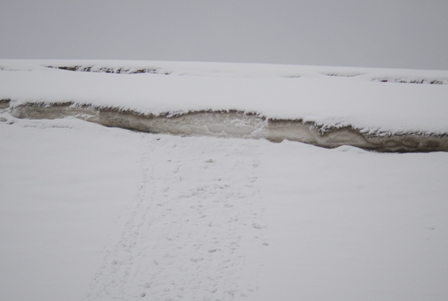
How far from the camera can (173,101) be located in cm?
296

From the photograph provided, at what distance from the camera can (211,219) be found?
230cm

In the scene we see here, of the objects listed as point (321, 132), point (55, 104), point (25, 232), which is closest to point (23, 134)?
point (55, 104)

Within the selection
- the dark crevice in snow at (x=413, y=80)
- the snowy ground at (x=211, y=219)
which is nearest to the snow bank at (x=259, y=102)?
the dark crevice in snow at (x=413, y=80)

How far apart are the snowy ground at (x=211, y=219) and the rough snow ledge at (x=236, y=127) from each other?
0.24 feet

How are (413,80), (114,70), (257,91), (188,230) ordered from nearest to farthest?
(188,230), (257,91), (413,80), (114,70)

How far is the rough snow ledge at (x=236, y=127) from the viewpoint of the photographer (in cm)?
270

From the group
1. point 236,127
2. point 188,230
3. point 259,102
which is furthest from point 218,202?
point 259,102

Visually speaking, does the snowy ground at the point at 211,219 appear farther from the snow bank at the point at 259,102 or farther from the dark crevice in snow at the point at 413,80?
the dark crevice in snow at the point at 413,80

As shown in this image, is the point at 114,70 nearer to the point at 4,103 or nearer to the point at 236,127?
the point at 4,103

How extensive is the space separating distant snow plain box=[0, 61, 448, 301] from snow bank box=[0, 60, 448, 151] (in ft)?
0.07

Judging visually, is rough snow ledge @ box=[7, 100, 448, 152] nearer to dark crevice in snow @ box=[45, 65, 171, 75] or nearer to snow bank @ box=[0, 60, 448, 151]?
snow bank @ box=[0, 60, 448, 151]

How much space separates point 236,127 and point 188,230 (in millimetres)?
968

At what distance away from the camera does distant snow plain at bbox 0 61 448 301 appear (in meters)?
1.89

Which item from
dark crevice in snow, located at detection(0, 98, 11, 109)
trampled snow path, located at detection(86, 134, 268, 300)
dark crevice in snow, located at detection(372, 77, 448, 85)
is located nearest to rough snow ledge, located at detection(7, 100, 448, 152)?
dark crevice in snow, located at detection(0, 98, 11, 109)
